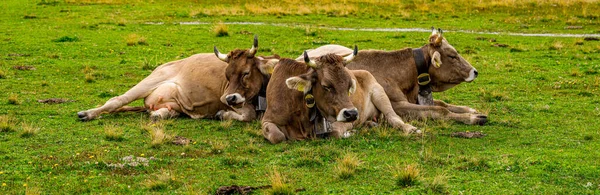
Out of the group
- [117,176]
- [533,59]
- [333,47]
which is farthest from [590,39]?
[117,176]

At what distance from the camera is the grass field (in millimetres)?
9414

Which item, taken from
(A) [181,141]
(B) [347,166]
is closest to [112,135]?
(A) [181,141]

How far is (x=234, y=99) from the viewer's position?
42.4 ft

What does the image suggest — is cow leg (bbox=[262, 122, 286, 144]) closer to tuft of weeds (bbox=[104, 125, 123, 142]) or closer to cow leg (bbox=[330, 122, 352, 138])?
cow leg (bbox=[330, 122, 352, 138])

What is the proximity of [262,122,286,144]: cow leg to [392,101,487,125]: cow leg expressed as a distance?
115 inches

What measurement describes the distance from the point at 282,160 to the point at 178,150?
5.50ft

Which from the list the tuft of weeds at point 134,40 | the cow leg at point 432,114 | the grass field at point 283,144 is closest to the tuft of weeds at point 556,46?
the grass field at point 283,144

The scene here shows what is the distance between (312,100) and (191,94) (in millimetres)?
3563

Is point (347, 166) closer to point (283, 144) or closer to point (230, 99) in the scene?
point (283, 144)

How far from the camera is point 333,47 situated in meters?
16.4

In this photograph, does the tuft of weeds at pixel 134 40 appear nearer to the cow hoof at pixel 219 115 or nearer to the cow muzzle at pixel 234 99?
the cow hoof at pixel 219 115

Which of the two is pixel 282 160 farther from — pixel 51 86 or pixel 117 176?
pixel 51 86

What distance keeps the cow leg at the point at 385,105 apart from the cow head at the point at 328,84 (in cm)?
164

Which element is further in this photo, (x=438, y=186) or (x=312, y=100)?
(x=312, y=100)
